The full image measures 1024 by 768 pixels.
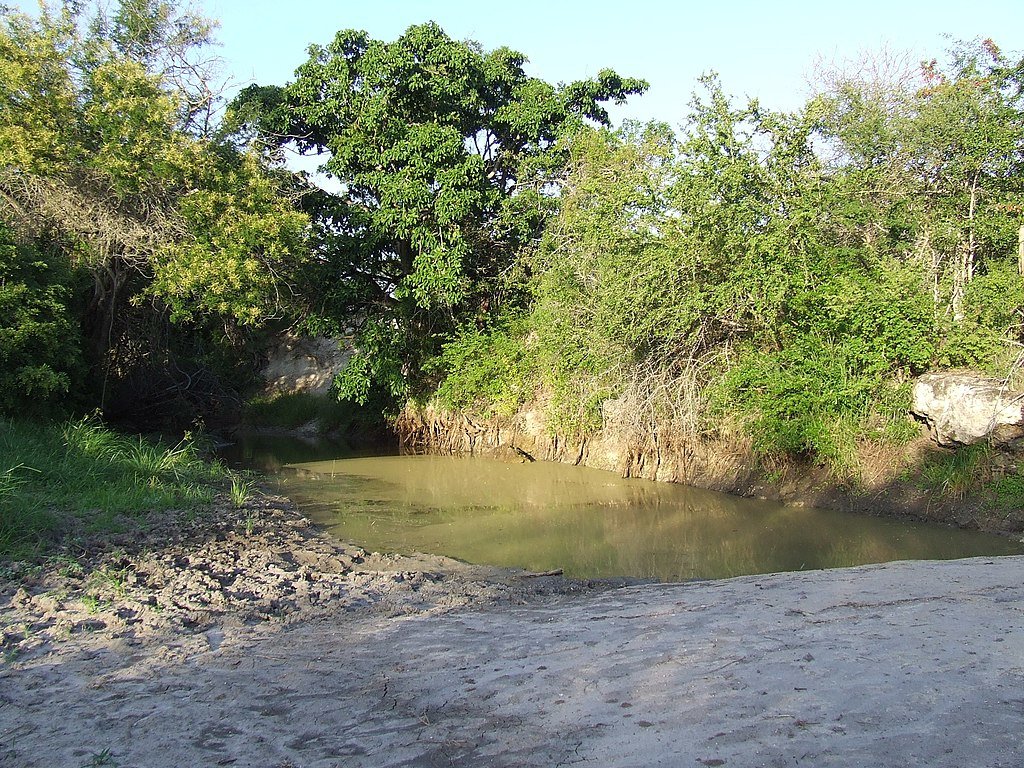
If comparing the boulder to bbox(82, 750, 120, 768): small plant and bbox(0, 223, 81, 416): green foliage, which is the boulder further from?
bbox(0, 223, 81, 416): green foliage

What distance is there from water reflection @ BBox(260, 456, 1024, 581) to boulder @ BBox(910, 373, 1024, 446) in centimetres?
125

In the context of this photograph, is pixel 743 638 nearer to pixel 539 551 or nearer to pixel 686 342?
pixel 539 551

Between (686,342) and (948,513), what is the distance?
443cm

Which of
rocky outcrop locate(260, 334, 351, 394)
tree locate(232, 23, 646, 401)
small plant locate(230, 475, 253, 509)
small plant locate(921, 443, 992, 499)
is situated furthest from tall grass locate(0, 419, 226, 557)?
rocky outcrop locate(260, 334, 351, 394)

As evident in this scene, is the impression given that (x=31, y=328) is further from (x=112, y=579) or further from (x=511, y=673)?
(x=511, y=673)

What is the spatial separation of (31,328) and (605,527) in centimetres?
822

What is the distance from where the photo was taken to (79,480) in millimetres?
9578

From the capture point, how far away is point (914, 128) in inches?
477

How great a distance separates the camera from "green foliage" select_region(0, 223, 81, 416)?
11.3 meters

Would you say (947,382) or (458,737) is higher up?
(947,382)

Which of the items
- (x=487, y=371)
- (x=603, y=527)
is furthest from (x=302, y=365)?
(x=603, y=527)

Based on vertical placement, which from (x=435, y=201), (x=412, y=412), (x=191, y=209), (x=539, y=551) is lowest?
(x=539, y=551)

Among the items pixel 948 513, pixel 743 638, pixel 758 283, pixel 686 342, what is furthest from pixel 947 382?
pixel 743 638

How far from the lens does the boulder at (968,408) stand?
9.84 metres
